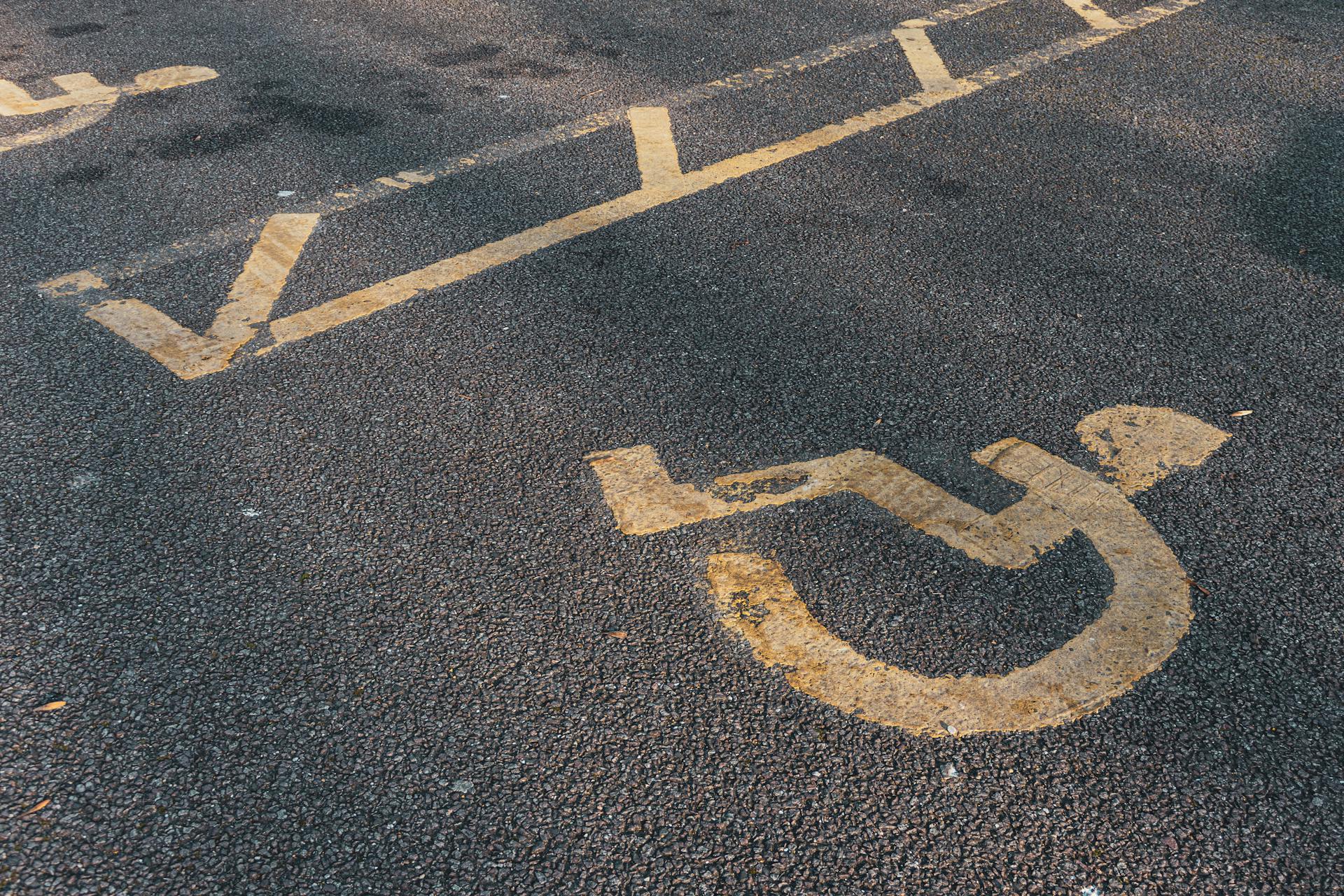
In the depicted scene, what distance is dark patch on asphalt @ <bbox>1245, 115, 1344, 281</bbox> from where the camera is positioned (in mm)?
4133

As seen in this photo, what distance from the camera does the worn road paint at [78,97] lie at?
5.20 meters

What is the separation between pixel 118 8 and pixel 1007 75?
574 cm

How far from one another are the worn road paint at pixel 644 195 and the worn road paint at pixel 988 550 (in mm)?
1318

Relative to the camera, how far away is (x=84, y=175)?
479cm

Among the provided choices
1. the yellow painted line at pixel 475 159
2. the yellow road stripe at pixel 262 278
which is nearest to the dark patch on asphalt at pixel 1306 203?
the yellow painted line at pixel 475 159

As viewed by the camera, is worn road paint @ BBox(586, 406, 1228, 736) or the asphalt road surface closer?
the asphalt road surface

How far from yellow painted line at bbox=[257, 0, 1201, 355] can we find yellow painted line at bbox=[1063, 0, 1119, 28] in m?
0.35

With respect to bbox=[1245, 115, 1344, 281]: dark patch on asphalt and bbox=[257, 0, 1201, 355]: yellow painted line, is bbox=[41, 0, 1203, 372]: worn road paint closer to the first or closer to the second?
bbox=[257, 0, 1201, 355]: yellow painted line

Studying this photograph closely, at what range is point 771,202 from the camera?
14.8 ft

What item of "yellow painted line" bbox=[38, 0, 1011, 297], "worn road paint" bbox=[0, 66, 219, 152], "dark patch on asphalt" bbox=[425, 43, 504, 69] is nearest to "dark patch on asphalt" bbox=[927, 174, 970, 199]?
"yellow painted line" bbox=[38, 0, 1011, 297]

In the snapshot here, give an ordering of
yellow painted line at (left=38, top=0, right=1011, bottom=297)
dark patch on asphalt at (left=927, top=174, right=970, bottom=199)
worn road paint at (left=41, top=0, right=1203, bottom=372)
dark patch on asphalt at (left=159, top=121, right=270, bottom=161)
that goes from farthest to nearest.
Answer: dark patch on asphalt at (left=159, top=121, right=270, bottom=161) < dark patch on asphalt at (left=927, top=174, right=970, bottom=199) < yellow painted line at (left=38, top=0, right=1011, bottom=297) < worn road paint at (left=41, top=0, right=1203, bottom=372)

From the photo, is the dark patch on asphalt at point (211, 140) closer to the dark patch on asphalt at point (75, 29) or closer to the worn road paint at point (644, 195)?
the worn road paint at point (644, 195)

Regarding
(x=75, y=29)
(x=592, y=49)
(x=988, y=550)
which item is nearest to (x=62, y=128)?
(x=75, y=29)

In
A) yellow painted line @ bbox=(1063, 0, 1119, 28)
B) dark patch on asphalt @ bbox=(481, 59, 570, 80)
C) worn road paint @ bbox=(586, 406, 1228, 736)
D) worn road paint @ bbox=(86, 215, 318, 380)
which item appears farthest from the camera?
yellow painted line @ bbox=(1063, 0, 1119, 28)
